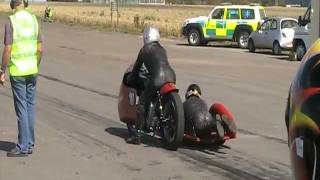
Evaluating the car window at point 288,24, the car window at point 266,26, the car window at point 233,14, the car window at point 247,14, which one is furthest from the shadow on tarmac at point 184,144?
the car window at point 247,14

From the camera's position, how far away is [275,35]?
2764 cm

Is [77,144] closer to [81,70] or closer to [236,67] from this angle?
[81,70]

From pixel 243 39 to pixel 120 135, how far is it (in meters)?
23.5

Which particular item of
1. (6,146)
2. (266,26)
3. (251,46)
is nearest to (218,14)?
(251,46)

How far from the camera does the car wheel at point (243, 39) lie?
31595 millimetres

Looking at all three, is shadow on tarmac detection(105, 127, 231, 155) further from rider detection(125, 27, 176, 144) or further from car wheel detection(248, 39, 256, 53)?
Answer: car wheel detection(248, 39, 256, 53)

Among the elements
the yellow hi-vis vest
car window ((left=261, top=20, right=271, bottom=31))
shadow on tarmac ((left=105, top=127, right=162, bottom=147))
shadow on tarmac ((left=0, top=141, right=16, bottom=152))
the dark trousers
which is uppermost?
the yellow hi-vis vest

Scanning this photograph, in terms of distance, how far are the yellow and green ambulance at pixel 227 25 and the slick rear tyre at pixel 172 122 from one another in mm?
24059

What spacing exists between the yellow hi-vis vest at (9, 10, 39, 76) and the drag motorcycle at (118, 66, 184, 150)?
1.59m

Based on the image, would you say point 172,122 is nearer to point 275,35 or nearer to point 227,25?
point 275,35

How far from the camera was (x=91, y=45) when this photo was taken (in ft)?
99.9

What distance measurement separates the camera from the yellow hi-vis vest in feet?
23.8

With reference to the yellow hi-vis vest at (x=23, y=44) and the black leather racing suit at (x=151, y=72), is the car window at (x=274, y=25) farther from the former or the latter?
the yellow hi-vis vest at (x=23, y=44)

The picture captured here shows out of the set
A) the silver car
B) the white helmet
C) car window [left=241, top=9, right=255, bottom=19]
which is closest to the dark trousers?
the white helmet
